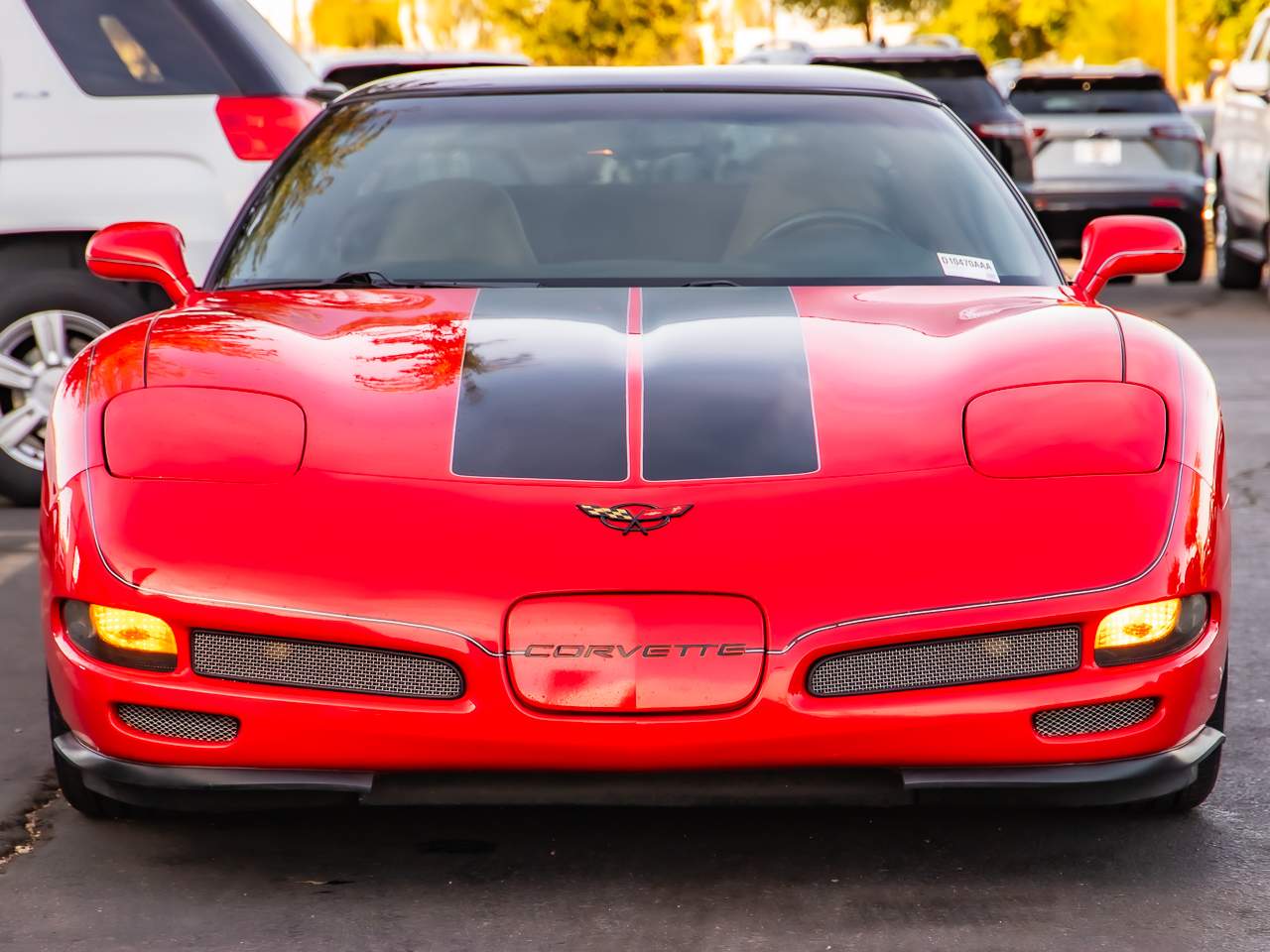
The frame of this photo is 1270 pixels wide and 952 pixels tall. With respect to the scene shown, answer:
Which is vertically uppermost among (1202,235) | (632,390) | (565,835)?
(632,390)

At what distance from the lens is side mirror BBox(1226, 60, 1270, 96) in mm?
12328

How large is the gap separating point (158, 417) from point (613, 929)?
43.4 inches

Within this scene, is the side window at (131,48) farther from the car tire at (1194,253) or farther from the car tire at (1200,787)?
the car tire at (1194,253)

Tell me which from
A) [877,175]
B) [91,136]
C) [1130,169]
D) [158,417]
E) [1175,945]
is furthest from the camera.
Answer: [1130,169]

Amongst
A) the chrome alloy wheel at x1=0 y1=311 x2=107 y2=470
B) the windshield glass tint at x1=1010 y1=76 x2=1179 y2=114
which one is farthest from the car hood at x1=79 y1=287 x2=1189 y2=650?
the windshield glass tint at x1=1010 y1=76 x2=1179 y2=114

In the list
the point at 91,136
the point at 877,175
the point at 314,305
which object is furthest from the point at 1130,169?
the point at 314,305

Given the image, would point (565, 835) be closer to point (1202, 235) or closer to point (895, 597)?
point (895, 597)

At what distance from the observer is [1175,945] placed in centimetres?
321

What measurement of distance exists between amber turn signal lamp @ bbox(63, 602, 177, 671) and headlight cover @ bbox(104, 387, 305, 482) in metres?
0.22

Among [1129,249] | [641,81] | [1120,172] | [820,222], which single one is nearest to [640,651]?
[820,222]

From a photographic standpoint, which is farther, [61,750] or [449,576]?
[61,750]

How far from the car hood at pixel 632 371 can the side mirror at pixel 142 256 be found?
1.34ft

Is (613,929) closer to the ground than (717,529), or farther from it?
closer to the ground

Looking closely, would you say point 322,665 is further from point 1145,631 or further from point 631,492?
point 1145,631
